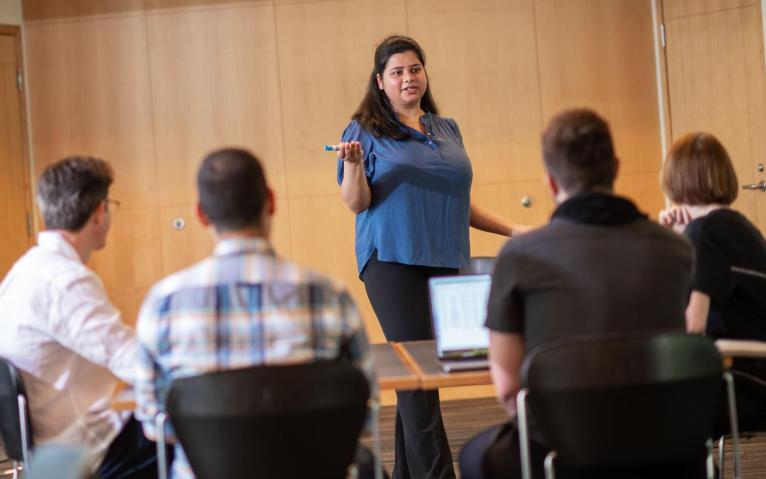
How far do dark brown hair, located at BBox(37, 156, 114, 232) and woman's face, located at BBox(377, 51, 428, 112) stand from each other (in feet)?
4.52

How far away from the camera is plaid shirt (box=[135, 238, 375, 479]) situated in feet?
6.52

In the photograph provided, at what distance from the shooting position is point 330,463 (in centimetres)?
199

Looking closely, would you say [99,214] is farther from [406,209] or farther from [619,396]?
[619,396]

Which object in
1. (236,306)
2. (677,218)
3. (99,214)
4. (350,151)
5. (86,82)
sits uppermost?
(86,82)

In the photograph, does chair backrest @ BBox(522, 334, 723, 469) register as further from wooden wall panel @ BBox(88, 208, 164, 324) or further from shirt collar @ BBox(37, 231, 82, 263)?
wooden wall panel @ BBox(88, 208, 164, 324)

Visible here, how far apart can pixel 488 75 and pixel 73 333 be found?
4.35m

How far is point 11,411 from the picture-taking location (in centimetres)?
247

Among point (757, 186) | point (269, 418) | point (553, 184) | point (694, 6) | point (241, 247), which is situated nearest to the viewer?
point (269, 418)

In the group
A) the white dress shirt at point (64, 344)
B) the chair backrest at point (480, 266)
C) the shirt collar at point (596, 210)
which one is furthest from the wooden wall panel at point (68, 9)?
the shirt collar at point (596, 210)

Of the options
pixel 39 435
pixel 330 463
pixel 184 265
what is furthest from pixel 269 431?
pixel 184 265

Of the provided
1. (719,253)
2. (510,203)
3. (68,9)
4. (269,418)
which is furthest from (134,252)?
(269,418)

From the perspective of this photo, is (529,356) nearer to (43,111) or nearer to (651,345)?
(651,345)

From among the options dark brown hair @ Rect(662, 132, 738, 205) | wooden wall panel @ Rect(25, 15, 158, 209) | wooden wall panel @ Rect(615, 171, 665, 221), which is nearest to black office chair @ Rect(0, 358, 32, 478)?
dark brown hair @ Rect(662, 132, 738, 205)

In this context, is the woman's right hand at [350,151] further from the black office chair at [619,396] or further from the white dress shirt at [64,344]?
the black office chair at [619,396]
